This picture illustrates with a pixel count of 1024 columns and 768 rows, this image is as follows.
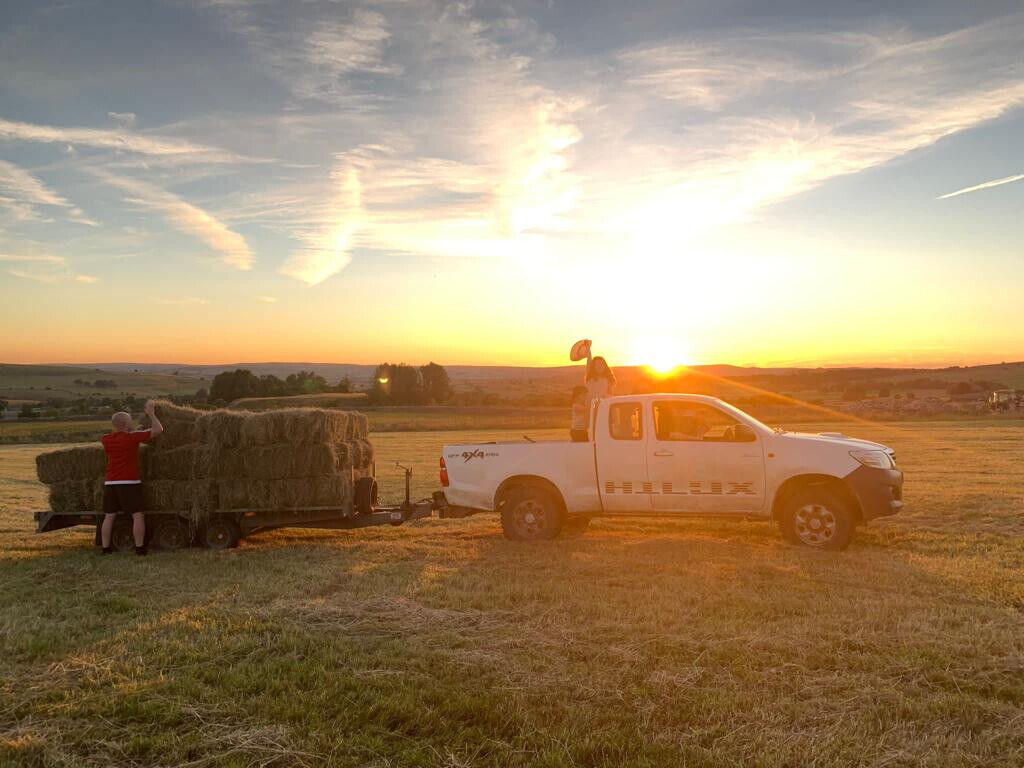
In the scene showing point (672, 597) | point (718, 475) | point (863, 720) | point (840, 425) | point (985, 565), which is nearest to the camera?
point (863, 720)

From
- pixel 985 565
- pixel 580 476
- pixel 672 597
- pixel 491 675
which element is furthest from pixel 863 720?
pixel 580 476

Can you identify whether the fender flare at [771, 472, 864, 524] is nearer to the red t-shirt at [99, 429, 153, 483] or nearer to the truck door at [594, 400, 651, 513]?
the truck door at [594, 400, 651, 513]

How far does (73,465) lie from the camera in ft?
39.6

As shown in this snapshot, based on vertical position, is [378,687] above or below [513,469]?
below

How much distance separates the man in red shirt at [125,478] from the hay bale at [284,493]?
3.62 ft

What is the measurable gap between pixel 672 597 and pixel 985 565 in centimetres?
418

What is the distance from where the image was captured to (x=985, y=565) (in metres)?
9.70

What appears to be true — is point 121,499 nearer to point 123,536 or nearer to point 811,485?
point 123,536

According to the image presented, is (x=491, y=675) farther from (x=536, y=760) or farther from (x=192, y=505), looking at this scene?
(x=192, y=505)

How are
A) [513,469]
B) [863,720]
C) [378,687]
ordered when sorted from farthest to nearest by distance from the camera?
[513,469] → [378,687] → [863,720]

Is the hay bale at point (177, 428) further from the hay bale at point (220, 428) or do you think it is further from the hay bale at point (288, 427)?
the hay bale at point (288, 427)

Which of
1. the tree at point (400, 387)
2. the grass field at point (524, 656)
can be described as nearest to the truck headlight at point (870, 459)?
the grass field at point (524, 656)

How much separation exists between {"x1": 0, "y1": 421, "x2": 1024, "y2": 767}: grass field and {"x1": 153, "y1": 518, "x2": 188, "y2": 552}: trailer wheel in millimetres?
695

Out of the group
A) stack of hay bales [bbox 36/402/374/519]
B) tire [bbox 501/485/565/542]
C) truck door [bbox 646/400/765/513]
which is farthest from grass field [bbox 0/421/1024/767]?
stack of hay bales [bbox 36/402/374/519]
